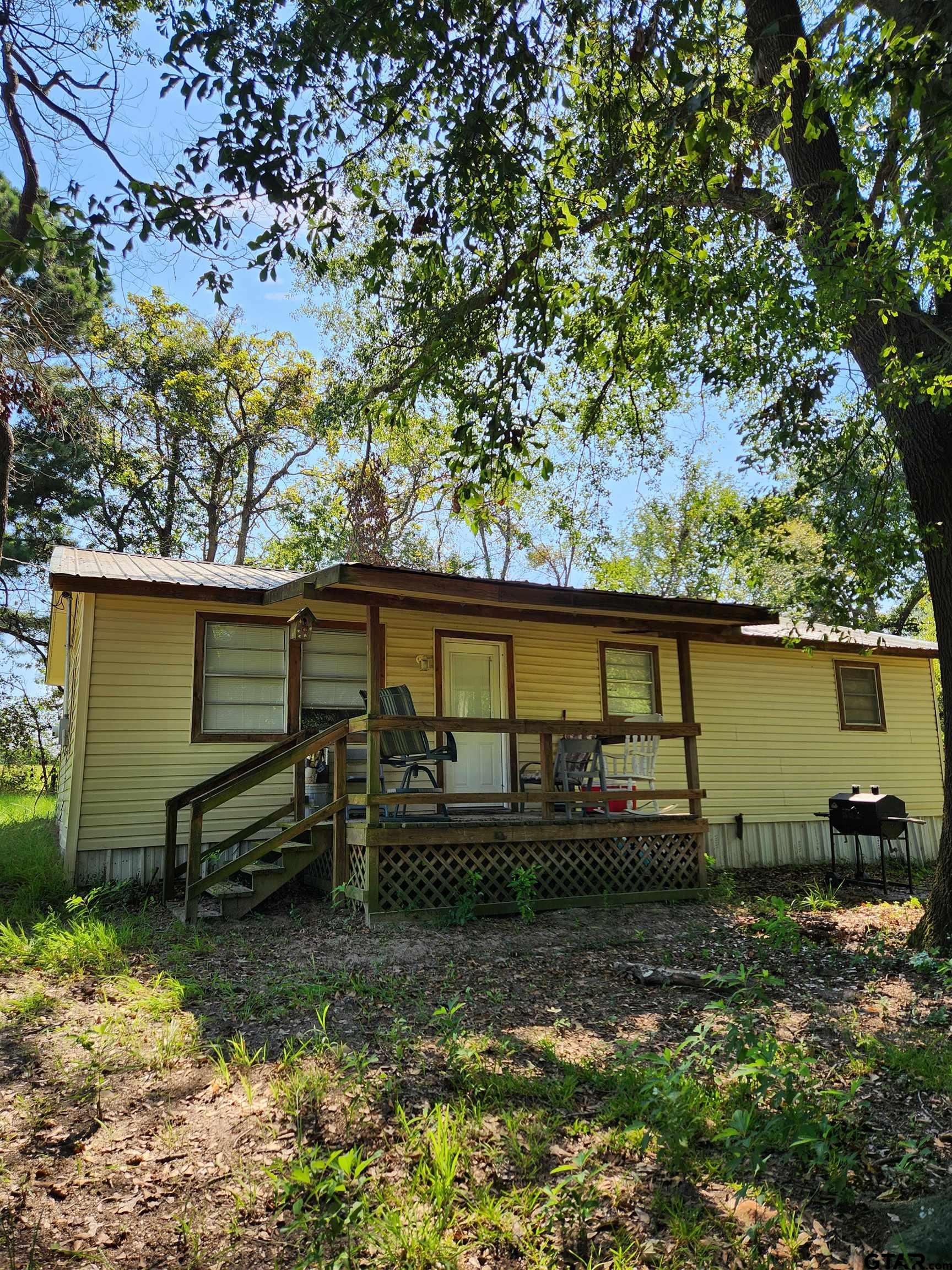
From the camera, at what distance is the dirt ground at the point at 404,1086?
2.74 m

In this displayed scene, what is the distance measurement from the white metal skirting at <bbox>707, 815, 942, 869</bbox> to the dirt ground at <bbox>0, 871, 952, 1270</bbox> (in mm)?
5429

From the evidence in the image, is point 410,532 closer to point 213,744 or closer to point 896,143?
point 213,744

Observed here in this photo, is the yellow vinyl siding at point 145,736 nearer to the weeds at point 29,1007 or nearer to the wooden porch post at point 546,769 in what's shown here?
the wooden porch post at point 546,769

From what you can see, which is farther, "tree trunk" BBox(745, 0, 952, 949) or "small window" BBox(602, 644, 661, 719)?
"small window" BBox(602, 644, 661, 719)

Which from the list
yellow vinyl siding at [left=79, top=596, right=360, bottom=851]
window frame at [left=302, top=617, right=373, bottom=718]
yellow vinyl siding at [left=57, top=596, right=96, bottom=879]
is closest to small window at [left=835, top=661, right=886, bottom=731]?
window frame at [left=302, top=617, right=373, bottom=718]

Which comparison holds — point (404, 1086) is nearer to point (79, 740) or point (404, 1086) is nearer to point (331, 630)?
point (79, 740)

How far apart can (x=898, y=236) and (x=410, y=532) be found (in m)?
19.3

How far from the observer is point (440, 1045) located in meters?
4.23

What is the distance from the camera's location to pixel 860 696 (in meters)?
14.0

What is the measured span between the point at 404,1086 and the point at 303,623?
5765mm

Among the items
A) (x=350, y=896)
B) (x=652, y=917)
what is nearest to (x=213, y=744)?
(x=350, y=896)

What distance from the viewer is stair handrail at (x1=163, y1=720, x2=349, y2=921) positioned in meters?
7.27

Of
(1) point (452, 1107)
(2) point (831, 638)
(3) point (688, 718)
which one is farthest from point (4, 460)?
(2) point (831, 638)

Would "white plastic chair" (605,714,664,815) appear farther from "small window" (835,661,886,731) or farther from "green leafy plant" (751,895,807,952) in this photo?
"small window" (835,661,886,731)
